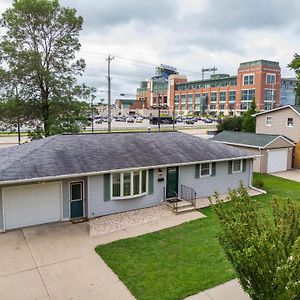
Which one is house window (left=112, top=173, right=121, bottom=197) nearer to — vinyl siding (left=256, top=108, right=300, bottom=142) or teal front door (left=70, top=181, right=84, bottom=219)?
teal front door (left=70, top=181, right=84, bottom=219)

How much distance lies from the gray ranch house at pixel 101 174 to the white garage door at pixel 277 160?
26.0ft

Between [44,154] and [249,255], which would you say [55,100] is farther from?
[249,255]

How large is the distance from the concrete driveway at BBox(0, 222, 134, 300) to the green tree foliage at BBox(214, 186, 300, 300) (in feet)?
12.6

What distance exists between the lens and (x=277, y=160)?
27.2m

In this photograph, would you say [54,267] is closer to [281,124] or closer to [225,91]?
[281,124]

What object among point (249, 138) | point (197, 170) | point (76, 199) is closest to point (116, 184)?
point (76, 199)

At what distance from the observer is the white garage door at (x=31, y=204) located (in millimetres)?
13305

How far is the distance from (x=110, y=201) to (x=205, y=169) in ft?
20.7

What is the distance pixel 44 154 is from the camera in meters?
14.9

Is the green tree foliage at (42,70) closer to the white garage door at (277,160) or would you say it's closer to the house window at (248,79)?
the white garage door at (277,160)

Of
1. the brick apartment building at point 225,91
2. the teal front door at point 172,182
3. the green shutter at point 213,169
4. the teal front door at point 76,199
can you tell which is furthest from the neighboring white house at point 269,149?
the brick apartment building at point 225,91

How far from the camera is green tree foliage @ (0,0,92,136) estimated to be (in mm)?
21125

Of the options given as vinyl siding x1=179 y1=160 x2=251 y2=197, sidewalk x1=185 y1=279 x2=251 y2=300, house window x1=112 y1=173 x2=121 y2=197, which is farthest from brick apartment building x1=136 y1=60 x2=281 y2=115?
sidewalk x1=185 y1=279 x2=251 y2=300

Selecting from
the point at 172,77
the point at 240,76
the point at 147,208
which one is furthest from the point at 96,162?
the point at 172,77
